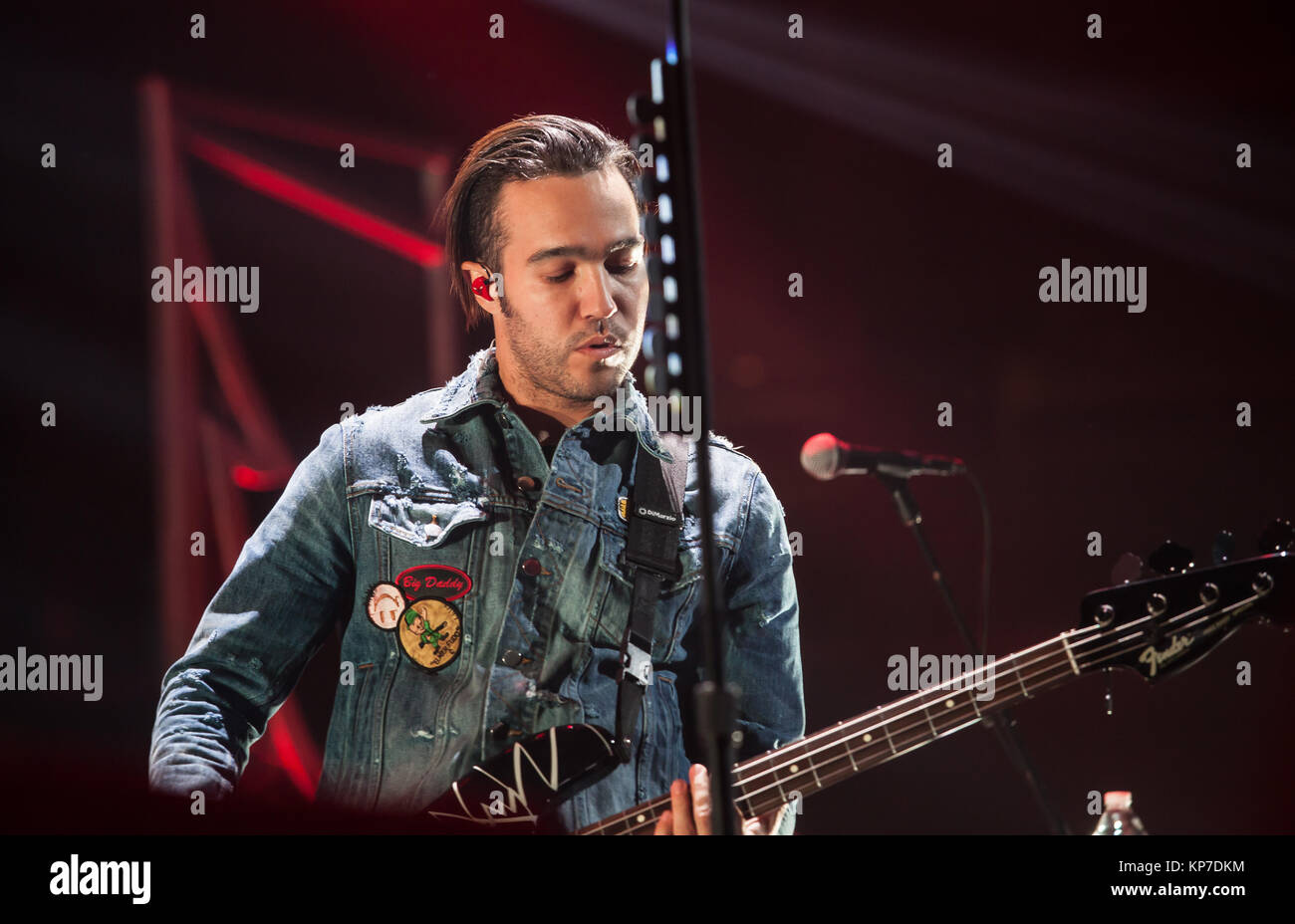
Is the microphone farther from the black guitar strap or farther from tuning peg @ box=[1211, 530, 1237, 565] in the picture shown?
tuning peg @ box=[1211, 530, 1237, 565]

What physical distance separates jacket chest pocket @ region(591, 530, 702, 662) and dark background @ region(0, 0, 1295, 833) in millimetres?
648

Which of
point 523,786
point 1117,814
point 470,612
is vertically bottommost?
point 1117,814

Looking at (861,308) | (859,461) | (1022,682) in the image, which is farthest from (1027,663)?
(861,308)

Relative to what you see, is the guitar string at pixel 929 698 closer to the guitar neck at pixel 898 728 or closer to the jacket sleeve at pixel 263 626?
the guitar neck at pixel 898 728

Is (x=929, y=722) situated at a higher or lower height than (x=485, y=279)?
lower

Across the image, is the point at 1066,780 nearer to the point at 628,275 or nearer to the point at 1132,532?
the point at 1132,532

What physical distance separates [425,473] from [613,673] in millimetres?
645

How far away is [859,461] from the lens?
2316mm

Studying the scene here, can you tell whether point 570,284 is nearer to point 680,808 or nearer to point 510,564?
point 510,564

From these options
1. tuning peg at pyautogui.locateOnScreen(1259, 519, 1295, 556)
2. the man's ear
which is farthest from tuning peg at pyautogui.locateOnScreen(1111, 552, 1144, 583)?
the man's ear

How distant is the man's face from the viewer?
8.34 feet

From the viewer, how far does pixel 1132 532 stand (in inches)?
120

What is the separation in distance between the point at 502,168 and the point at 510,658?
1.18 m
